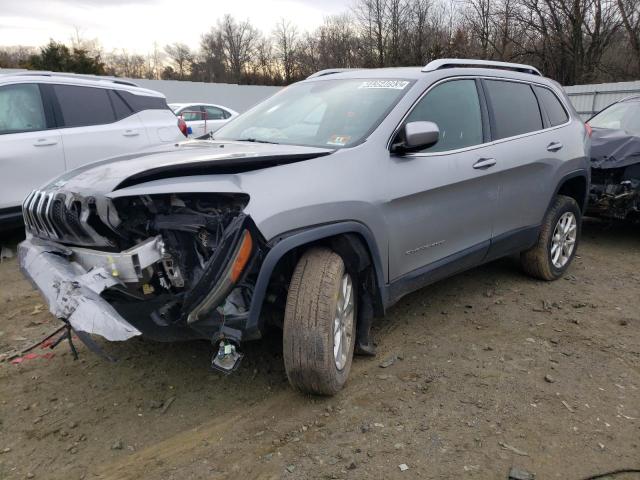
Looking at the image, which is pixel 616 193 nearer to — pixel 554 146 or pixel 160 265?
pixel 554 146

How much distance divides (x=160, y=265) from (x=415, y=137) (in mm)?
1587

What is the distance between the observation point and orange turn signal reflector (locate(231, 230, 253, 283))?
2428mm

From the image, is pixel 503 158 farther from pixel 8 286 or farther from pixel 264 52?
pixel 264 52

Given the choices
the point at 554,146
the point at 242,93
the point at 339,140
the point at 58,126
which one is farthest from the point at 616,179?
the point at 242,93

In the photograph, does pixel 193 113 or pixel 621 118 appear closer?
pixel 621 118

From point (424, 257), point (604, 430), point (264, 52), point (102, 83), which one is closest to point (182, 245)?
point (424, 257)

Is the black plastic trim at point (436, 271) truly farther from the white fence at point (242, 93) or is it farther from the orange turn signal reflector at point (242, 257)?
the white fence at point (242, 93)

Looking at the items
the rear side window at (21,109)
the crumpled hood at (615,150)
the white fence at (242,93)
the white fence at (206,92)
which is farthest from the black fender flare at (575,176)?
the white fence at (206,92)

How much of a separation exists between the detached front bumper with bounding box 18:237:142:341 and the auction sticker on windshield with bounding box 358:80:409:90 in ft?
6.89

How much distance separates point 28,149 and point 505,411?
5278mm

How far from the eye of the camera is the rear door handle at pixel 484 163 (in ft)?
12.3

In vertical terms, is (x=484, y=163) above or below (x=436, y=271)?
above

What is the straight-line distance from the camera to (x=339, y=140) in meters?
3.19

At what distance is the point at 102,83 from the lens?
21.5 ft
